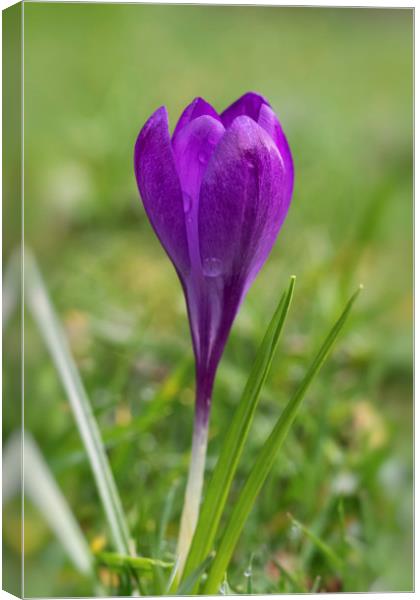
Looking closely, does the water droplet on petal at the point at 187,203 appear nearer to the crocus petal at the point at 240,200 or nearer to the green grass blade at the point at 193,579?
the crocus petal at the point at 240,200

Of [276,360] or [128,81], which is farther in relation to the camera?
[128,81]

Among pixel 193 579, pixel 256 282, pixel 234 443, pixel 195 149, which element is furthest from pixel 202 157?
pixel 256 282

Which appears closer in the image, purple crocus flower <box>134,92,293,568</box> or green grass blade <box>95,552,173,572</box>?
purple crocus flower <box>134,92,293,568</box>

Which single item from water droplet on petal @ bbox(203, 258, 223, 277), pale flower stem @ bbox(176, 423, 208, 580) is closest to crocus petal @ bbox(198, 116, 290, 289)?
water droplet on petal @ bbox(203, 258, 223, 277)

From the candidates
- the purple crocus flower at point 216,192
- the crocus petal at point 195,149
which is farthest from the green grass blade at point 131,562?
the crocus petal at point 195,149

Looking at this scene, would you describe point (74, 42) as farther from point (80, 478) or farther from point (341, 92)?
point (80, 478)

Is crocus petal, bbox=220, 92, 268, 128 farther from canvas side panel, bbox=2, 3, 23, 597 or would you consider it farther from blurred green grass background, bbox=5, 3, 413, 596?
blurred green grass background, bbox=5, 3, 413, 596

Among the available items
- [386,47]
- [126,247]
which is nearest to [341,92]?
[386,47]
